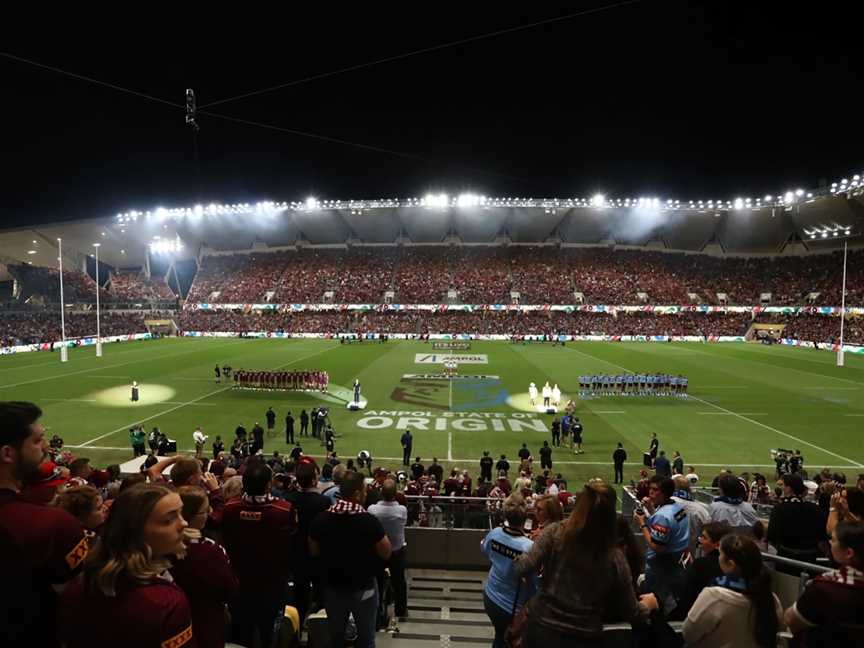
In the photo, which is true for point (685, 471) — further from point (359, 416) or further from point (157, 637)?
point (157, 637)

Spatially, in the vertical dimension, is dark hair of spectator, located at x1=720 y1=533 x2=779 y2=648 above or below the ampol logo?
above

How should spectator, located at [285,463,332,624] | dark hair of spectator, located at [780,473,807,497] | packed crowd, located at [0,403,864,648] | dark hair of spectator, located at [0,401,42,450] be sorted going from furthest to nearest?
dark hair of spectator, located at [780,473,807,497] < spectator, located at [285,463,332,624] < dark hair of spectator, located at [0,401,42,450] < packed crowd, located at [0,403,864,648]

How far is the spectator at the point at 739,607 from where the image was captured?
9.94 feet

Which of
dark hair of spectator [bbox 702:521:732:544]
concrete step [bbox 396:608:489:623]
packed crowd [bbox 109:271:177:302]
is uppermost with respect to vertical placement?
packed crowd [bbox 109:271:177:302]

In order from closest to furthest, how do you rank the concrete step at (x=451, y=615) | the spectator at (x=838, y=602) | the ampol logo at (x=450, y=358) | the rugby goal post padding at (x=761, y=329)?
the spectator at (x=838, y=602) < the concrete step at (x=451, y=615) < the ampol logo at (x=450, y=358) < the rugby goal post padding at (x=761, y=329)

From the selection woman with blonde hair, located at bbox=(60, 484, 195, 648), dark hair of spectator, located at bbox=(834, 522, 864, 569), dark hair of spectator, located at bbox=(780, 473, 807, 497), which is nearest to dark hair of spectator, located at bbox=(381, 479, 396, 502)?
woman with blonde hair, located at bbox=(60, 484, 195, 648)

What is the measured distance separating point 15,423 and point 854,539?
466 cm

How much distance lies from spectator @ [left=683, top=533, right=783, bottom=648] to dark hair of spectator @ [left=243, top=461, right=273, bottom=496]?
319 centimetres

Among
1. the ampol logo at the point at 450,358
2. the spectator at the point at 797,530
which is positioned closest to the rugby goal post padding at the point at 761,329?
the ampol logo at the point at 450,358

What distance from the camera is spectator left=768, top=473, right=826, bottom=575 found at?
16.4ft

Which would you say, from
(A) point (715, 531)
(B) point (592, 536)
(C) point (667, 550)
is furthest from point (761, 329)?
(B) point (592, 536)

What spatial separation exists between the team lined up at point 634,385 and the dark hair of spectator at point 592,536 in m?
25.7

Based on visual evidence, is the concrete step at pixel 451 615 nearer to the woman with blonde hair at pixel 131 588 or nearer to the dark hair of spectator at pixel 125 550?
the woman with blonde hair at pixel 131 588

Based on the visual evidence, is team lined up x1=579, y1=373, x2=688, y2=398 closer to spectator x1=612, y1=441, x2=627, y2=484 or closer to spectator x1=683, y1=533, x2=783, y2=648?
spectator x1=612, y1=441, x2=627, y2=484
